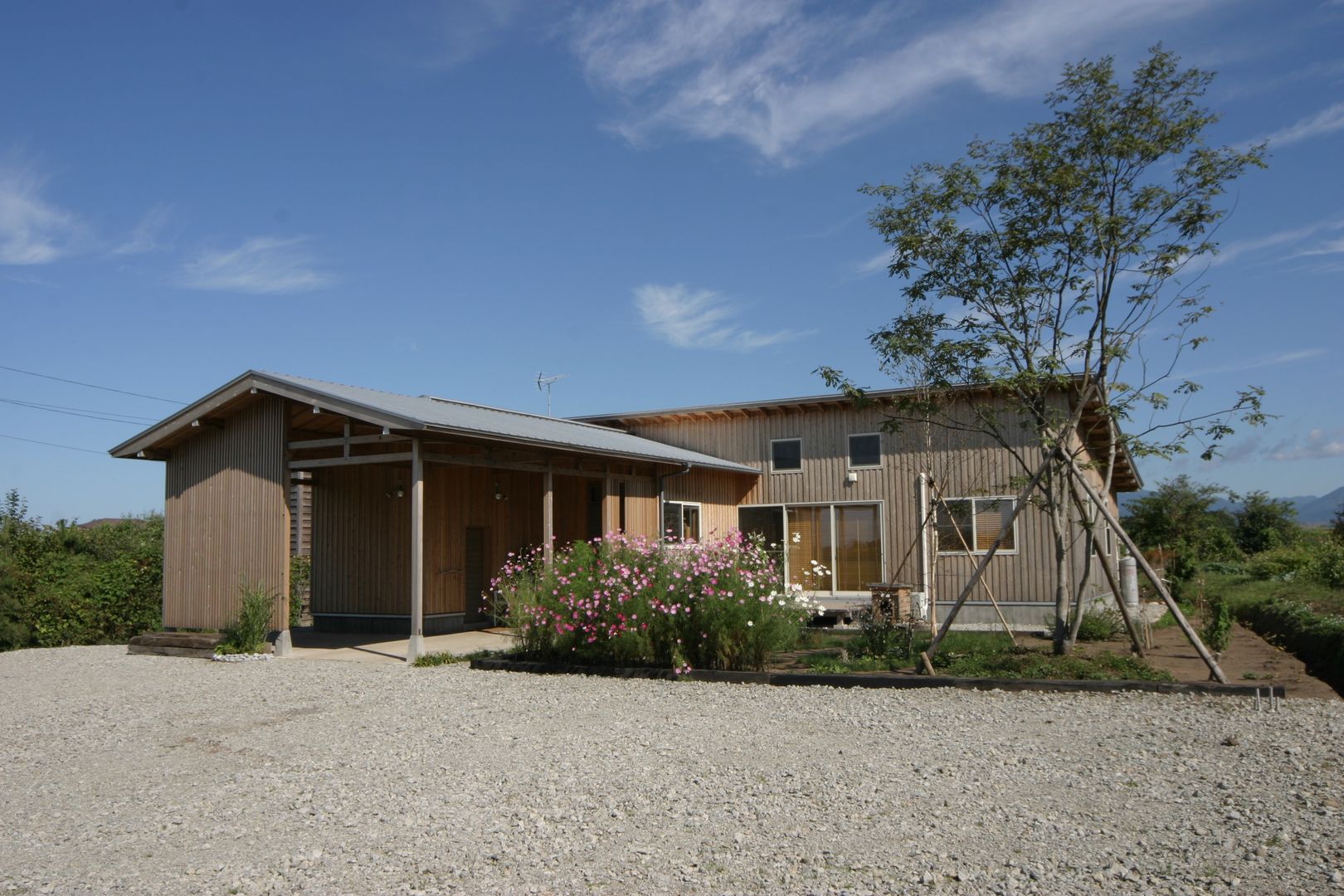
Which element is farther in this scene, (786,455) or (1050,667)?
(786,455)

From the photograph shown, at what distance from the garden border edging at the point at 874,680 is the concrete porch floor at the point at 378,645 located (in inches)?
63.9

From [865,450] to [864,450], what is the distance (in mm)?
25

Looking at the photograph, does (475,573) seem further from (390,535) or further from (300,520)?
(300,520)

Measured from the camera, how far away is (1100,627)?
12703 millimetres

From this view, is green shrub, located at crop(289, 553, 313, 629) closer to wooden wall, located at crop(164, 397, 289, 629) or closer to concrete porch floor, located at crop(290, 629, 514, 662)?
concrete porch floor, located at crop(290, 629, 514, 662)

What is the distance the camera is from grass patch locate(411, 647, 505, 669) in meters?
11.8

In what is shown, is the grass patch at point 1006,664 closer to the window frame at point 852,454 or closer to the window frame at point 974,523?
the window frame at point 974,523

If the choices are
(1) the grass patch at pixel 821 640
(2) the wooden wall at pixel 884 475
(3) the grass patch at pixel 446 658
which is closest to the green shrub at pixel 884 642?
(1) the grass patch at pixel 821 640

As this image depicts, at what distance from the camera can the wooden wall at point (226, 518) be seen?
519 inches

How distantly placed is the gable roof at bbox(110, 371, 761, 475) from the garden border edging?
3.02 metres

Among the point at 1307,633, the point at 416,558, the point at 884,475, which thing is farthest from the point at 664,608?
the point at 884,475

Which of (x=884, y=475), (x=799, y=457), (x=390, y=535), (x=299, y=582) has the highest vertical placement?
(x=799, y=457)

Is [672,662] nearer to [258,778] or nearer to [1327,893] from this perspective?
[258,778]

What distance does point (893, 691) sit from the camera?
9.21 meters
